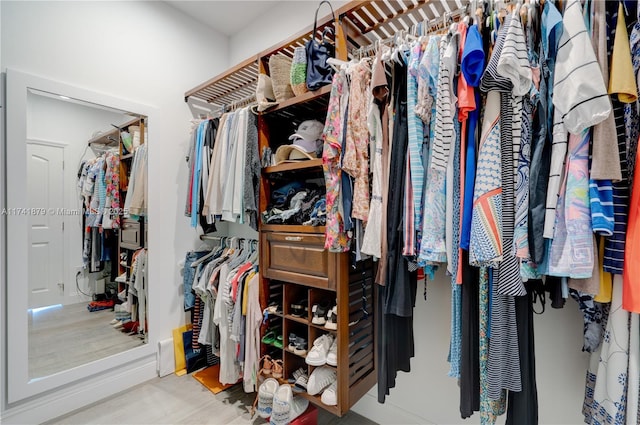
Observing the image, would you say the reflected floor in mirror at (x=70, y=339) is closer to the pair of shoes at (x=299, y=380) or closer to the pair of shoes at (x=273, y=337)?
the pair of shoes at (x=273, y=337)

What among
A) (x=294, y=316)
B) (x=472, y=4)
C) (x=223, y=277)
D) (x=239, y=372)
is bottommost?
(x=239, y=372)

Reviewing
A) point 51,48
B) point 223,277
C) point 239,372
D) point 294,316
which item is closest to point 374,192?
point 294,316

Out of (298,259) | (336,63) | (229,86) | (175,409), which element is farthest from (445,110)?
(175,409)

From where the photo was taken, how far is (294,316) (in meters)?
1.52

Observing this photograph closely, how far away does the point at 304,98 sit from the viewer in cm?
145

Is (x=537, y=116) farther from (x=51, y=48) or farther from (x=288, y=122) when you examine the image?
(x=51, y=48)

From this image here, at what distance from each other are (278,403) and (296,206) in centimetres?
103

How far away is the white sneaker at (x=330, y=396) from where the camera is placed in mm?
1316

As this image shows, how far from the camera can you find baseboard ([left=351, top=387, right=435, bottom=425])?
1562 mm

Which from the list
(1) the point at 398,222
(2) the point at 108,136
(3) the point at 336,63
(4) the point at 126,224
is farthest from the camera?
(4) the point at 126,224

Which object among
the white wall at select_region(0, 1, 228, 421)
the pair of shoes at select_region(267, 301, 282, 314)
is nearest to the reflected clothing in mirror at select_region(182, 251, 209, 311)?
the white wall at select_region(0, 1, 228, 421)

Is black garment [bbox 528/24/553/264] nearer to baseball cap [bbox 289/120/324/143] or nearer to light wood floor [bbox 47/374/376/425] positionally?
baseball cap [bbox 289/120/324/143]

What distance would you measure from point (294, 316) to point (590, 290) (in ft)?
3.96

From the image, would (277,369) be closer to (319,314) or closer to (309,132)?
(319,314)
